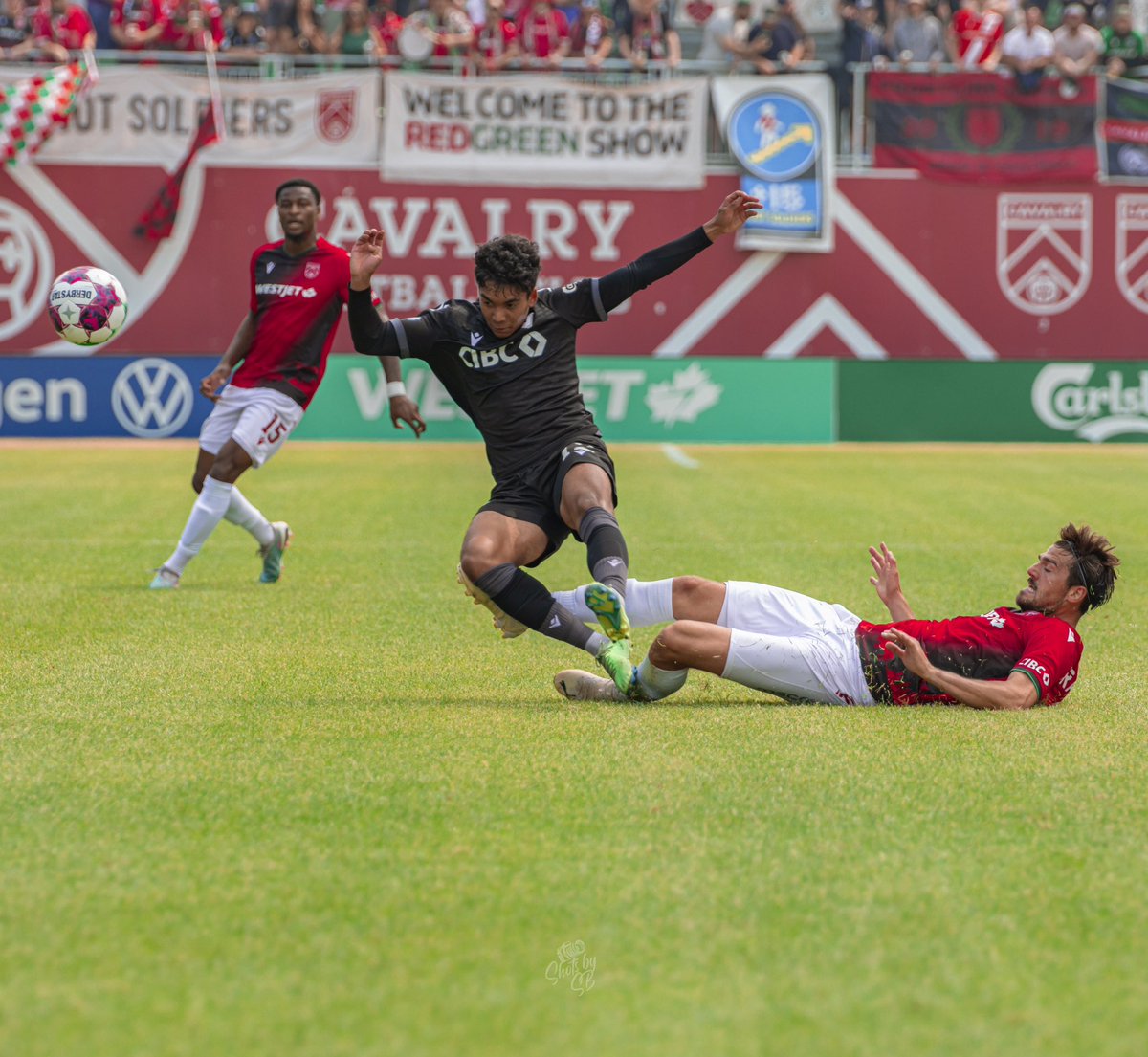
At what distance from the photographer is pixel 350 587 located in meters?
10.3

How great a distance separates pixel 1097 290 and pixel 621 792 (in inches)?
1044

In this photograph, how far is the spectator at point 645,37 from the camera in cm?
2775

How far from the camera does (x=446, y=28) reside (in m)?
27.8

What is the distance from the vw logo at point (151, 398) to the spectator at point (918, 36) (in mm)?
13408

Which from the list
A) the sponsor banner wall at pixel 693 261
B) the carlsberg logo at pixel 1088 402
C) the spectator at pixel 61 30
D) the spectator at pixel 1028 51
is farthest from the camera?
the sponsor banner wall at pixel 693 261

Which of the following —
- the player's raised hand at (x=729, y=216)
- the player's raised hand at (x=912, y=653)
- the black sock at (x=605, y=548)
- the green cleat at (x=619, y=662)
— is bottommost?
the green cleat at (x=619, y=662)

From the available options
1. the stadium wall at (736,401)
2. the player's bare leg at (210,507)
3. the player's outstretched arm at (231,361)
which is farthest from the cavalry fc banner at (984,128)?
the player's bare leg at (210,507)

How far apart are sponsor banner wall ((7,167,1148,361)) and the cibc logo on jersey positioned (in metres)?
21.0

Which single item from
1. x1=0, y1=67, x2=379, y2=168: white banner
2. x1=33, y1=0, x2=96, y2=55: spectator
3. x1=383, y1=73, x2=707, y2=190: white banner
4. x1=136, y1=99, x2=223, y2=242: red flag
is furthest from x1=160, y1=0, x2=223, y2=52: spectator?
x1=383, y1=73, x2=707, y2=190: white banner

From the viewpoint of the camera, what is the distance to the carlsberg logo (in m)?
27.7

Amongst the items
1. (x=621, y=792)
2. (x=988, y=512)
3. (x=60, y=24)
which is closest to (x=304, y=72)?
(x=60, y=24)

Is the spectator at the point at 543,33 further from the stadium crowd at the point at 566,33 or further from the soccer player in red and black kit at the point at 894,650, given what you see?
the soccer player in red and black kit at the point at 894,650

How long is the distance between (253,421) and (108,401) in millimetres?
16894

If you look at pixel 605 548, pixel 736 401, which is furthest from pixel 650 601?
pixel 736 401
